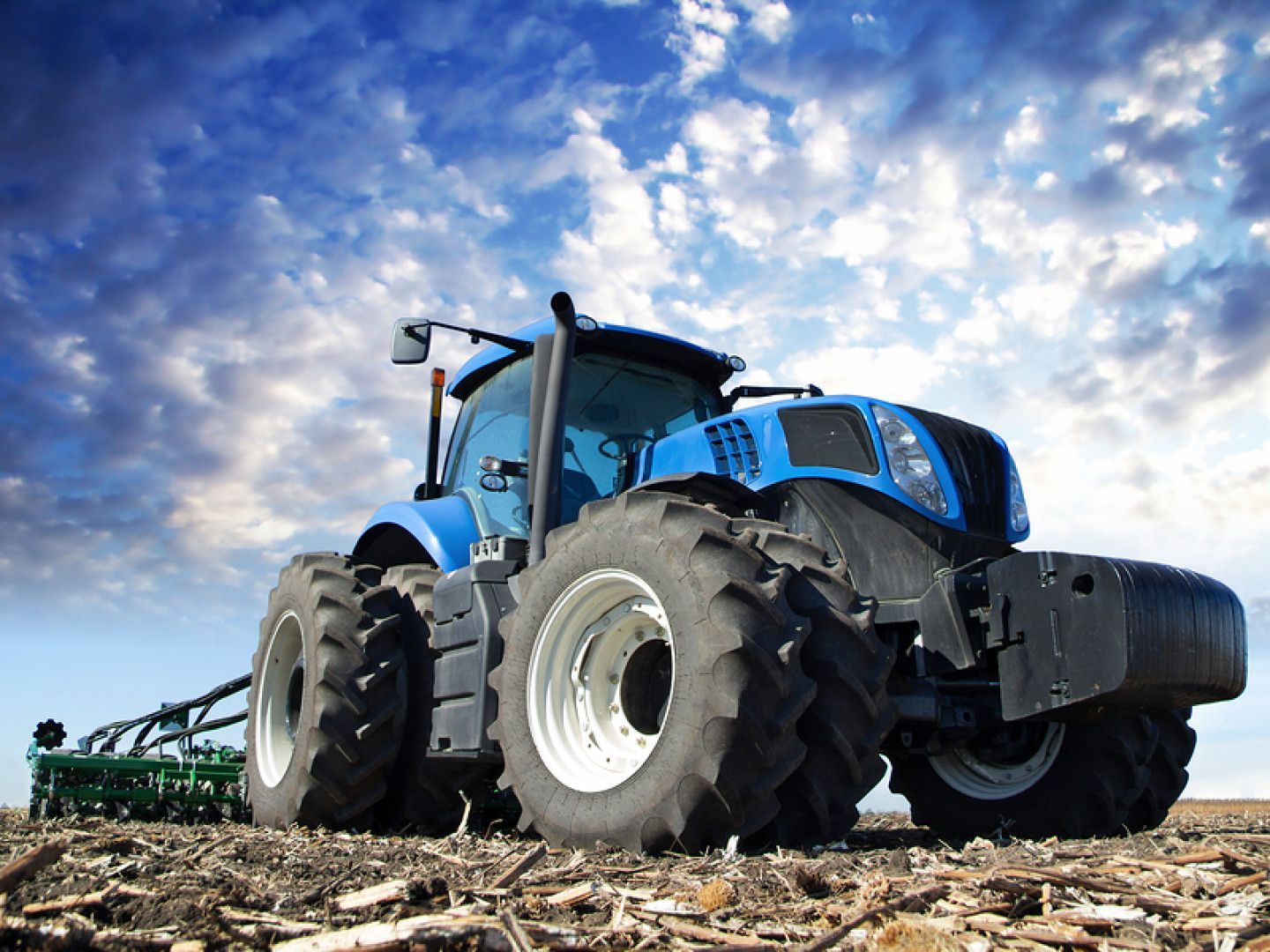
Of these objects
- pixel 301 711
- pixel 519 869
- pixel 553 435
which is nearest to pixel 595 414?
pixel 553 435

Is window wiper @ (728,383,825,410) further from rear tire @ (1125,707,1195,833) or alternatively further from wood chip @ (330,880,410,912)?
wood chip @ (330,880,410,912)

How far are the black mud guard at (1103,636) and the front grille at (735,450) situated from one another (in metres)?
1.30

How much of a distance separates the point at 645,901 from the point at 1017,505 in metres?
3.39

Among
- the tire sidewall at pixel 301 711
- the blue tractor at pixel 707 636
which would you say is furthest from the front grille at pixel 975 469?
the tire sidewall at pixel 301 711

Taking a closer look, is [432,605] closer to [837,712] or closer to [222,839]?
[222,839]

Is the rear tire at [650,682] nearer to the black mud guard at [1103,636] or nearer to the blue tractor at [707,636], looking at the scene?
the blue tractor at [707,636]

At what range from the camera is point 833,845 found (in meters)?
4.27

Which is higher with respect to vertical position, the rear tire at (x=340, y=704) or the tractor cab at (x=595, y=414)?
the tractor cab at (x=595, y=414)

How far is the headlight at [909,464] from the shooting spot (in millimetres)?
5004

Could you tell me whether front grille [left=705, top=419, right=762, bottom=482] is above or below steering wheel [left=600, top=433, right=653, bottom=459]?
below

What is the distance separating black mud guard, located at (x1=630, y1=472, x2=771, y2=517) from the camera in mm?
4926

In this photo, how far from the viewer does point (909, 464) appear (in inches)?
199

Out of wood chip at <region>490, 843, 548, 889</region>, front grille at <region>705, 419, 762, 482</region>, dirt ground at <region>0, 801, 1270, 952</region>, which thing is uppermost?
front grille at <region>705, 419, 762, 482</region>

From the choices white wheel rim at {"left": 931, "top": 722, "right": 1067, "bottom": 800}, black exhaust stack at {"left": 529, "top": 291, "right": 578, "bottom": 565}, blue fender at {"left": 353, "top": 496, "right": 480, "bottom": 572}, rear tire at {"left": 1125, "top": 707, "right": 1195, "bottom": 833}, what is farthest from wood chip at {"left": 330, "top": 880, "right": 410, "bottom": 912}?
rear tire at {"left": 1125, "top": 707, "right": 1195, "bottom": 833}
